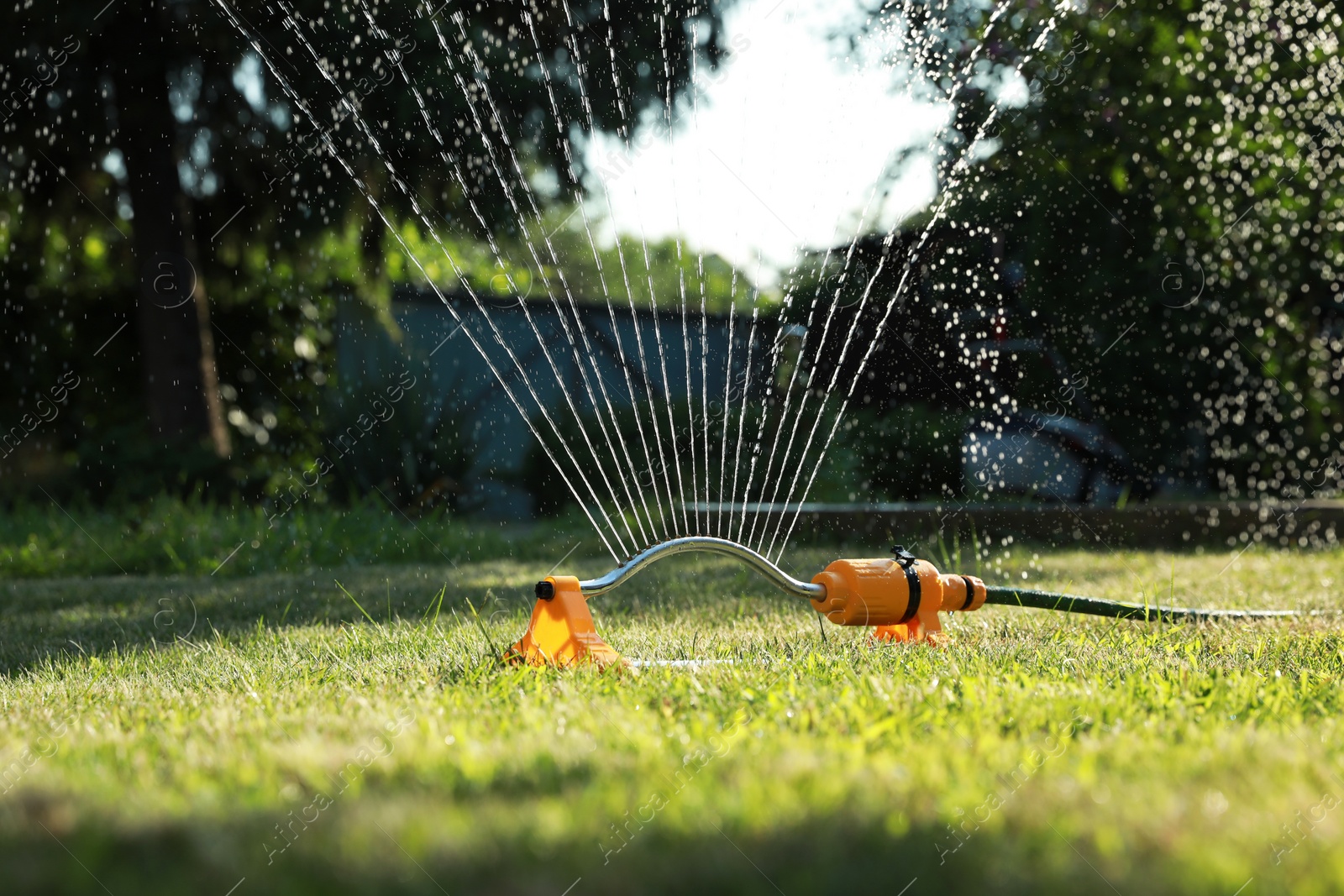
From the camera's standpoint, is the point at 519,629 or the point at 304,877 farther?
the point at 519,629

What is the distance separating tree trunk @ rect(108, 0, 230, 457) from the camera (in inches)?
329

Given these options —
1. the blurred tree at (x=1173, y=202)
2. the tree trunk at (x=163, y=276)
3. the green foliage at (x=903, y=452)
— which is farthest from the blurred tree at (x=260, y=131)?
the green foliage at (x=903, y=452)

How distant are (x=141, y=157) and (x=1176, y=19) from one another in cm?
760

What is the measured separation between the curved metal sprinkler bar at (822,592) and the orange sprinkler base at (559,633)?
6cm

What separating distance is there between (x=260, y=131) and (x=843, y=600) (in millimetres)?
7492

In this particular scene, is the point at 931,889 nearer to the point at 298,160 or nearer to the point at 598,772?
the point at 598,772

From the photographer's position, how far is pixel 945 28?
782 centimetres

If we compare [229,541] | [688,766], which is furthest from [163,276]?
[688,766]

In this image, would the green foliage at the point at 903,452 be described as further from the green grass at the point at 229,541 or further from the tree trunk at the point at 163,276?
the tree trunk at the point at 163,276

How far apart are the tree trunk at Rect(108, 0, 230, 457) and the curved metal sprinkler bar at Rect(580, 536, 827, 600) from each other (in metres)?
6.35

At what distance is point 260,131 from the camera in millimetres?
8797

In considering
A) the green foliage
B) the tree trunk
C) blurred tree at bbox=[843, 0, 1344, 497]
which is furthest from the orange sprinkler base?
the tree trunk

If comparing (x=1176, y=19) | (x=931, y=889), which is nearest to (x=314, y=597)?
(x=931, y=889)

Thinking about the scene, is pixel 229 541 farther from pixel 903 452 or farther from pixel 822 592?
pixel 903 452
